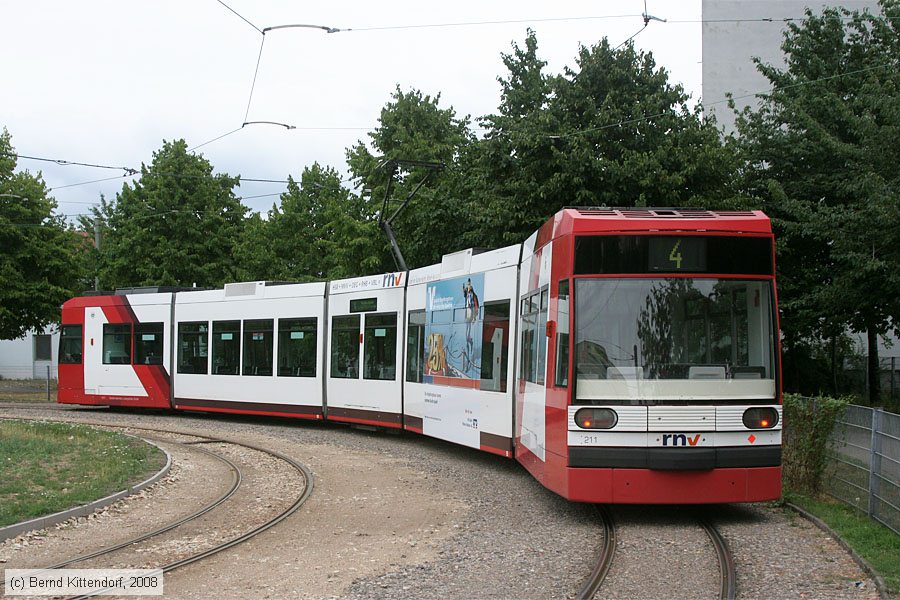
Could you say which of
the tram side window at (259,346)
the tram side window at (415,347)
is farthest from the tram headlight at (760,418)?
the tram side window at (259,346)

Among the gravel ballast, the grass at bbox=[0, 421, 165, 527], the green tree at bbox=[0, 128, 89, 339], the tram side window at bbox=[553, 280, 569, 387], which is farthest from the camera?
the green tree at bbox=[0, 128, 89, 339]

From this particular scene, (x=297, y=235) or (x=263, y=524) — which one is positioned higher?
(x=297, y=235)

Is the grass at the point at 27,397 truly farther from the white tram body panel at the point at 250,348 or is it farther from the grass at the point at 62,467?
the grass at the point at 62,467

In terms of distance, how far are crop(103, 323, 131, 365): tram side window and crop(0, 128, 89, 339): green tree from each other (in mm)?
10858

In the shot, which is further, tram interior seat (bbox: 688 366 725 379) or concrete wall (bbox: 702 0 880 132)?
concrete wall (bbox: 702 0 880 132)

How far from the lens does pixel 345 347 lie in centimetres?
1834

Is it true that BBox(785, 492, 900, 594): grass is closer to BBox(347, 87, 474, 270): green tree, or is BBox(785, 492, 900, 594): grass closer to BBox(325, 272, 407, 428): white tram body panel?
BBox(325, 272, 407, 428): white tram body panel

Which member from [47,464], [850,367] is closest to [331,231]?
[850,367]

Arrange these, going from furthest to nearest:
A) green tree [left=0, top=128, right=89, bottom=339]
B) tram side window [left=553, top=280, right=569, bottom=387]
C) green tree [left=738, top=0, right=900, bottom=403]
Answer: green tree [left=0, top=128, right=89, bottom=339], green tree [left=738, top=0, right=900, bottom=403], tram side window [left=553, top=280, right=569, bottom=387]

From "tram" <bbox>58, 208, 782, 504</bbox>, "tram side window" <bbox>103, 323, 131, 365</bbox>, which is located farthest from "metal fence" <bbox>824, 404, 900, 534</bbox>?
"tram side window" <bbox>103, 323, 131, 365</bbox>

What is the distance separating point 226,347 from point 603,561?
14.9 meters

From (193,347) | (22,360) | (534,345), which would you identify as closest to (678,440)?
(534,345)

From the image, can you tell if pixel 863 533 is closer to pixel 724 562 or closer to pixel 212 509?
pixel 724 562

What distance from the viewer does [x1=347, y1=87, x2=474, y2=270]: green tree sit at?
26578 millimetres
